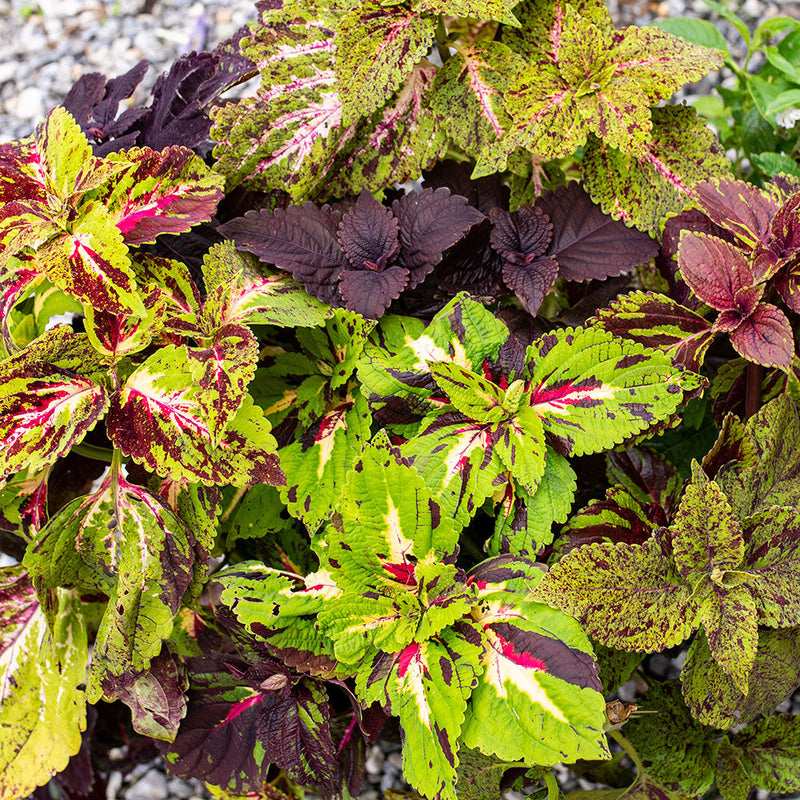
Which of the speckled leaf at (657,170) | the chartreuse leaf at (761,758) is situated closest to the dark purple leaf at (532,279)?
the speckled leaf at (657,170)

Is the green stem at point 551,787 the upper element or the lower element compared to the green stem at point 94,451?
lower

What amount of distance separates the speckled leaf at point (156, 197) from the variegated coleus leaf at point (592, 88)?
1.07ft

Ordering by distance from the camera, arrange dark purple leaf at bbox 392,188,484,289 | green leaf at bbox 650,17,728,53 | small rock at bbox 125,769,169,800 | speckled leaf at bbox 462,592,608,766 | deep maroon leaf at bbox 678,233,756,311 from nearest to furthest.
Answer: speckled leaf at bbox 462,592,608,766 → deep maroon leaf at bbox 678,233,756,311 → dark purple leaf at bbox 392,188,484,289 → small rock at bbox 125,769,169,800 → green leaf at bbox 650,17,728,53

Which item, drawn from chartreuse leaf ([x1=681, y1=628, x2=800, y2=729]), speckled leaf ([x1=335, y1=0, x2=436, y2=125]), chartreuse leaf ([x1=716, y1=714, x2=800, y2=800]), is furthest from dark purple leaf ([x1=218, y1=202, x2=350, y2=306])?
chartreuse leaf ([x1=716, y1=714, x2=800, y2=800])

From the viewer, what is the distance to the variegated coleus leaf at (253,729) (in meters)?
1.04

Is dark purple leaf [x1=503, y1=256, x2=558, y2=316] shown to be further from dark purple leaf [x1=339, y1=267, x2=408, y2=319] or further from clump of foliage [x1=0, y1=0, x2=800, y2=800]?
dark purple leaf [x1=339, y1=267, x2=408, y2=319]

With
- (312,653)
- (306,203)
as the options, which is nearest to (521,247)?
(306,203)

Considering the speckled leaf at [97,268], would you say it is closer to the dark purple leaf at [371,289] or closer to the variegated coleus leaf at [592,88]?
the dark purple leaf at [371,289]

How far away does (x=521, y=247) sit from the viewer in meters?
1.08

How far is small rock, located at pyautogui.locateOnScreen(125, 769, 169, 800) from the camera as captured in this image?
144 cm

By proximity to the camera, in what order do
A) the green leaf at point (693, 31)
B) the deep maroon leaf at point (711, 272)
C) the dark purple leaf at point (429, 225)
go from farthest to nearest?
the green leaf at point (693, 31) < the dark purple leaf at point (429, 225) < the deep maroon leaf at point (711, 272)

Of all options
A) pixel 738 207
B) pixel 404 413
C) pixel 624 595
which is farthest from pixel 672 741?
pixel 738 207

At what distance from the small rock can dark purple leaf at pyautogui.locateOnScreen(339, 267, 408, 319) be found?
37.2 inches

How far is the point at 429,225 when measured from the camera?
1.05m
